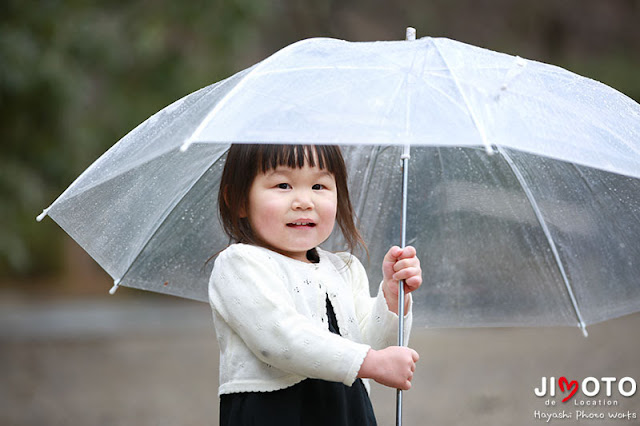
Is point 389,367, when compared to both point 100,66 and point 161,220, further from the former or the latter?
point 100,66

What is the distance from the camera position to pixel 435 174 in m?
2.94

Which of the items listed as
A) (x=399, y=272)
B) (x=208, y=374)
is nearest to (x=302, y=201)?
(x=399, y=272)

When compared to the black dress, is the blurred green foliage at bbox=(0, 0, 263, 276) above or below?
above

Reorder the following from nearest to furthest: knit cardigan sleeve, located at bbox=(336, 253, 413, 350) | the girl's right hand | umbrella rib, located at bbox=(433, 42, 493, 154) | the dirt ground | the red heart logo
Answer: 1. umbrella rib, located at bbox=(433, 42, 493, 154)
2. the girl's right hand
3. knit cardigan sleeve, located at bbox=(336, 253, 413, 350)
4. the red heart logo
5. the dirt ground

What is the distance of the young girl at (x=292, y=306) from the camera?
219cm

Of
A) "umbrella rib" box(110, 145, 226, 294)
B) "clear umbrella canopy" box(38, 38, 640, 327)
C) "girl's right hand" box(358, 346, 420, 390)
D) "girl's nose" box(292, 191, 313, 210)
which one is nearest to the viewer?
"clear umbrella canopy" box(38, 38, 640, 327)

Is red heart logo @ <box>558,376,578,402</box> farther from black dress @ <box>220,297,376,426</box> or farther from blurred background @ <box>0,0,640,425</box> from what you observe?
black dress @ <box>220,297,376,426</box>

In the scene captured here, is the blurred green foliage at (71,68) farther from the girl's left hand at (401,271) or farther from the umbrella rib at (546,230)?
the girl's left hand at (401,271)

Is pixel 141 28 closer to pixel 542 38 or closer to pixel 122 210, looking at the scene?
pixel 122 210

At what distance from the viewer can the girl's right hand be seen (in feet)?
7.18

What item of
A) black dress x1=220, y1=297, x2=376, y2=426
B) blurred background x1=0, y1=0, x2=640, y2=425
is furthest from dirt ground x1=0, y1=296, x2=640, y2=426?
black dress x1=220, y1=297, x2=376, y2=426

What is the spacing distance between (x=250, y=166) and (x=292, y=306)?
367mm

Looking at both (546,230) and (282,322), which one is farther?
(546,230)

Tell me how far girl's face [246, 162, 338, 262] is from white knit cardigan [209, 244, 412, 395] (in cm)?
5
